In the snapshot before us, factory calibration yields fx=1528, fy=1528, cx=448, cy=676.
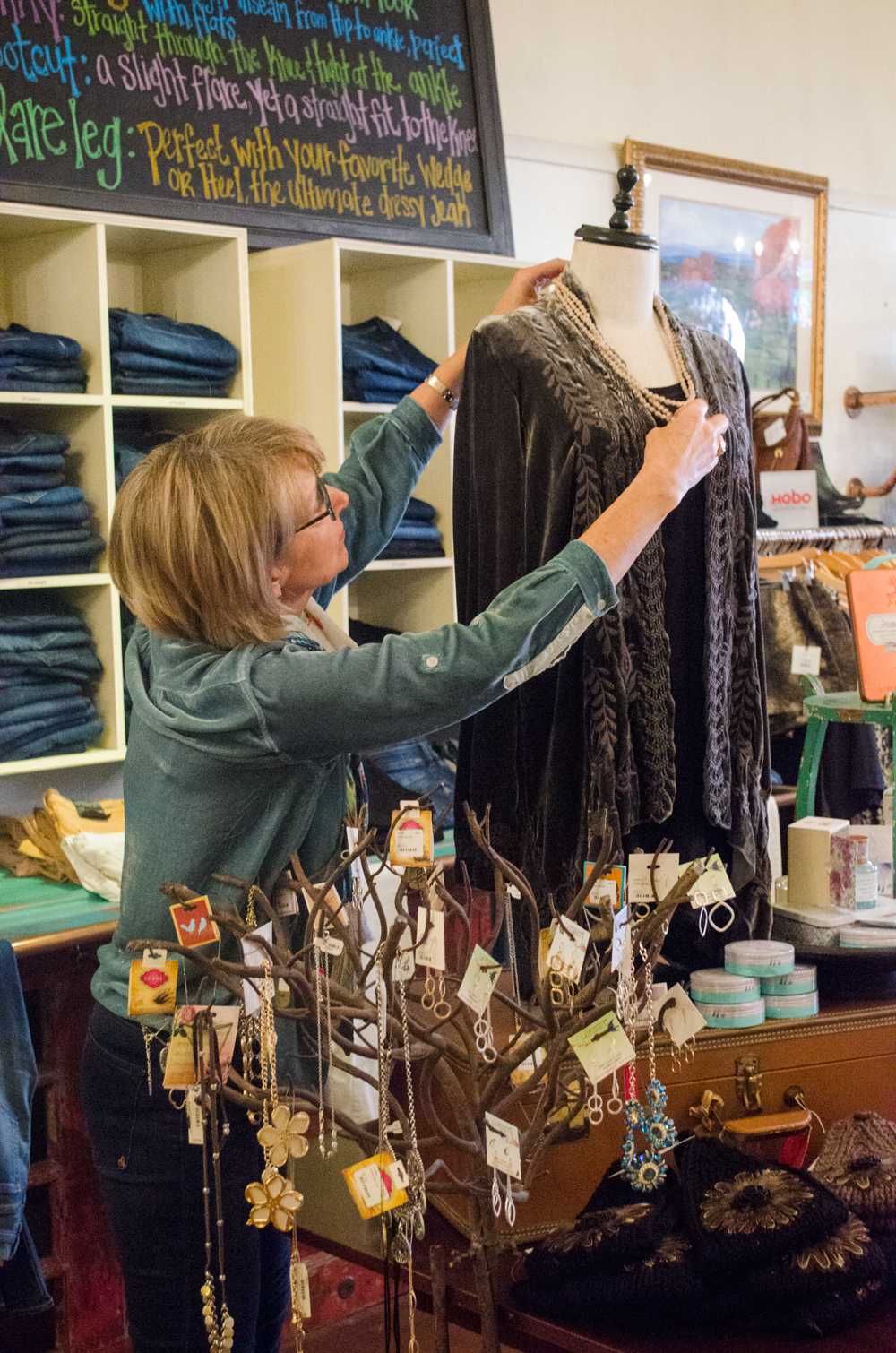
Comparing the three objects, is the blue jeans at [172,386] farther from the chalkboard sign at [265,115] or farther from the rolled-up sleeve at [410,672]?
the rolled-up sleeve at [410,672]

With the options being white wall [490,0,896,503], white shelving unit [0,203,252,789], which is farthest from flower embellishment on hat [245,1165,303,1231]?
white wall [490,0,896,503]

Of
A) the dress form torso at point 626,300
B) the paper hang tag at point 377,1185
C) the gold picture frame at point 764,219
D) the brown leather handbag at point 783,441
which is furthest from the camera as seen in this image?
the gold picture frame at point 764,219

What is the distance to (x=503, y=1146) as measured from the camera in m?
1.44

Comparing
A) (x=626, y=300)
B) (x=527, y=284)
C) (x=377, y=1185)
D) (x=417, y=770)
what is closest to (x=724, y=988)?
(x=377, y=1185)

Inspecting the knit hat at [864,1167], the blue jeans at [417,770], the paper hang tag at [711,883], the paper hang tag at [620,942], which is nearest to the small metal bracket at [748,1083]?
the knit hat at [864,1167]

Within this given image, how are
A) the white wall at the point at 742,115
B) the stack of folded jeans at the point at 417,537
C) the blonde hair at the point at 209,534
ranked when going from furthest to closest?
A: the white wall at the point at 742,115 → the stack of folded jeans at the point at 417,537 → the blonde hair at the point at 209,534

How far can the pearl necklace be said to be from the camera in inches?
79.7

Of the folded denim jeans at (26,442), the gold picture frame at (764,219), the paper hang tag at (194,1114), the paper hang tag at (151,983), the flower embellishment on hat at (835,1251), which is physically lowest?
the flower embellishment on hat at (835,1251)

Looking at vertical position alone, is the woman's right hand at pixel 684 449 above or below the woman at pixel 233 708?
above

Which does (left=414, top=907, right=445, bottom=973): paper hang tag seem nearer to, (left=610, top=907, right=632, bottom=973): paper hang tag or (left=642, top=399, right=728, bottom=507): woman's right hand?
(left=610, top=907, right=632, bottom=973): paper hang tag

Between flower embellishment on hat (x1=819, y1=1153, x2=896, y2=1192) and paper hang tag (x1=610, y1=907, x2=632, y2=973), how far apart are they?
0.49m

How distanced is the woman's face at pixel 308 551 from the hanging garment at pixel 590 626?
14.1 inches

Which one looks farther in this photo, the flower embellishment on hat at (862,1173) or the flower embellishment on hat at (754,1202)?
the flower embellishment on hat at (862,1173)

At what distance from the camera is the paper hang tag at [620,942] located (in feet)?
4.89
